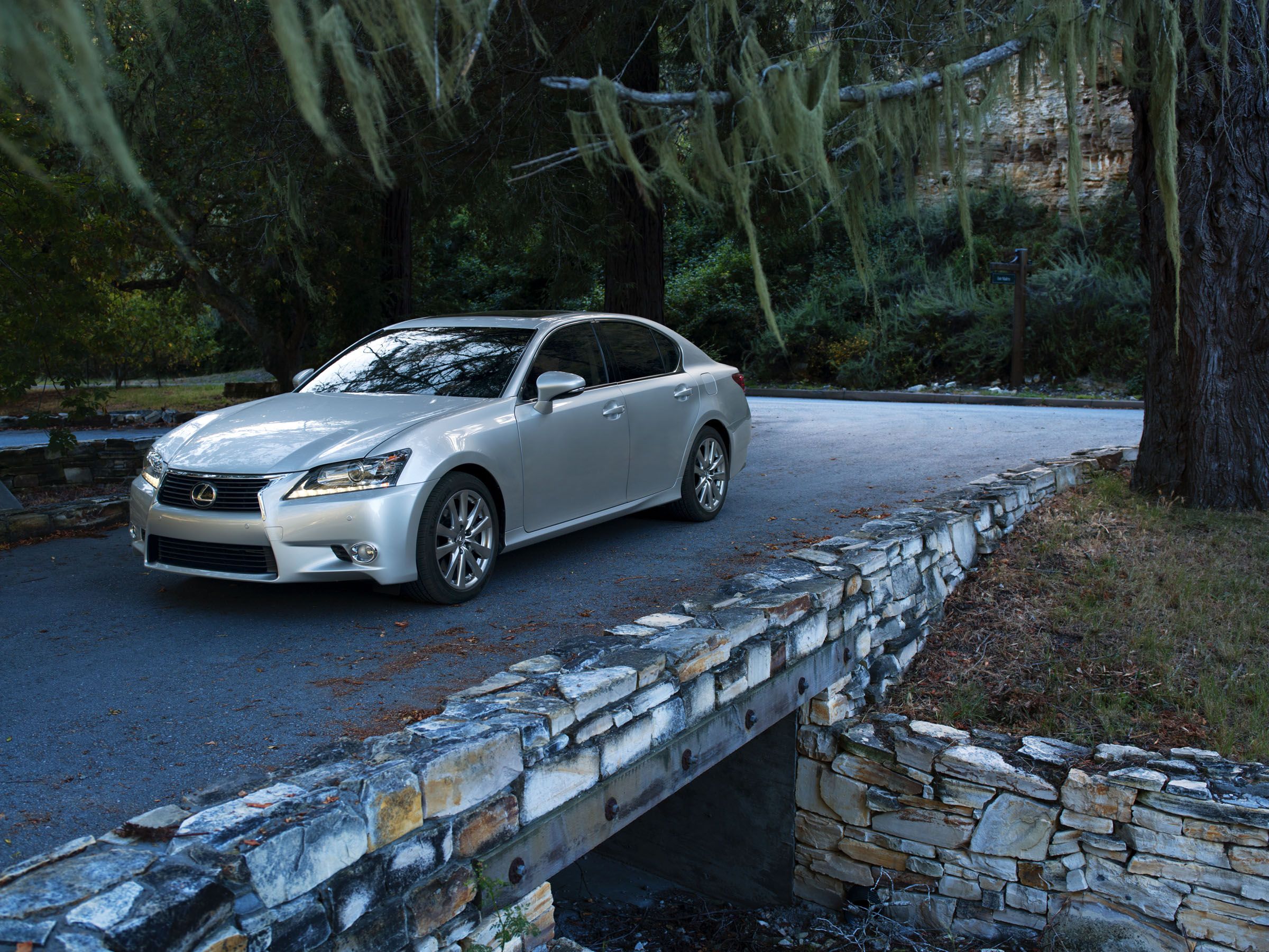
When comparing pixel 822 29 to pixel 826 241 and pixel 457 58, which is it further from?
pixel 826 241

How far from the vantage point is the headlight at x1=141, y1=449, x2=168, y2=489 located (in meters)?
5.43

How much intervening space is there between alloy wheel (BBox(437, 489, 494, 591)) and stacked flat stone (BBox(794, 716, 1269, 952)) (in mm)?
2599

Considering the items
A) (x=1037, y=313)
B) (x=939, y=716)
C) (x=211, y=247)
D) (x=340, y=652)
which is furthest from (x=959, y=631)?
(x=1037, y=313)

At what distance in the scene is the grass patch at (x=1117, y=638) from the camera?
6.22 m

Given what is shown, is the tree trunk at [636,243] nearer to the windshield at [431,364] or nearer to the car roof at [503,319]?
the car roof at [503,319]

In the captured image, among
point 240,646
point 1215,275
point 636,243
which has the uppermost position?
point 636,243

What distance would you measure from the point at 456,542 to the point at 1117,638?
4695 millimetres

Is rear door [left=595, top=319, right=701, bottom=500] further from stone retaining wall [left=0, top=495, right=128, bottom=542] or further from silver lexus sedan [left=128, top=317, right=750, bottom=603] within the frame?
stone retaining wall [left=0, top=495, right=128, bottom=542]

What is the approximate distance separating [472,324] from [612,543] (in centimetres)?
186

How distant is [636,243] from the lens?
1098 cm

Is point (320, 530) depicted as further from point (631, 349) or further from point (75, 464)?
point (75, 464)

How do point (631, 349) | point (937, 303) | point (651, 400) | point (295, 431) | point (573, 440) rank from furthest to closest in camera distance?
point (937, 303)
point (631, 349)
point (651, 400)
point (573, 440)
point (295, 431)

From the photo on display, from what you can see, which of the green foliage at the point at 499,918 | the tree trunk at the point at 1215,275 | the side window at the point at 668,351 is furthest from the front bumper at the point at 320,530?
the tree trunk at the point at 1215,275

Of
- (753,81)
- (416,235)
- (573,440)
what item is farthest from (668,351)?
(416,235)
